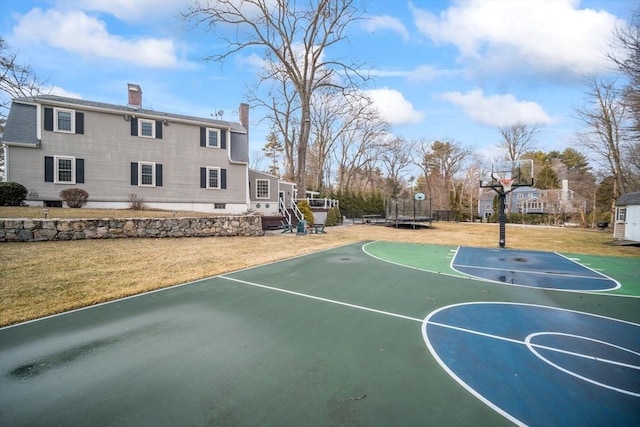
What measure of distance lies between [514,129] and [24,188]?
4583cm

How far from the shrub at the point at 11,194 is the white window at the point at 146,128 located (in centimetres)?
619

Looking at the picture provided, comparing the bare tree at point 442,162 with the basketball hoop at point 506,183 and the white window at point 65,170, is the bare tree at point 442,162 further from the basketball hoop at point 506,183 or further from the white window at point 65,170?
the white window at point 65,170

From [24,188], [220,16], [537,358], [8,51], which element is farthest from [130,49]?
[537,358]

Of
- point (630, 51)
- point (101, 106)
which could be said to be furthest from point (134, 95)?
point (630, 51)

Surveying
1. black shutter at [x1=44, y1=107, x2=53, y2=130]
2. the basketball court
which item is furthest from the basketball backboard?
black shutter at [x1=44, y1=107, x2=53, y2=130]

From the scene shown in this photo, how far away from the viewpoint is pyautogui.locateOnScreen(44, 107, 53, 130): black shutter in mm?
14898

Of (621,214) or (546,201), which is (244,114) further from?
(546,201)

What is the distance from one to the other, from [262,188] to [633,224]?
2072 centimetres

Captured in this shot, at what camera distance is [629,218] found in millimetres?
13570

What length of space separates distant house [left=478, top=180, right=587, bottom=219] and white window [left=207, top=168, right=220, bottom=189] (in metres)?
20.2

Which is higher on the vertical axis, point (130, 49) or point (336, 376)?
point (130, 49)

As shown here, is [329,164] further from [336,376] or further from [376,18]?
[336,376]

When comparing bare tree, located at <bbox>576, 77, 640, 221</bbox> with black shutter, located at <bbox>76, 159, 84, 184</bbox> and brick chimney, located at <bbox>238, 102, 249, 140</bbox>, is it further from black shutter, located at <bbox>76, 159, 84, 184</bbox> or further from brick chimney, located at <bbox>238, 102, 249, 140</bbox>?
black shutter, located at <bbox>76, 159, 84, 184</bbox>

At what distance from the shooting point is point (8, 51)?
17922 millimetres
